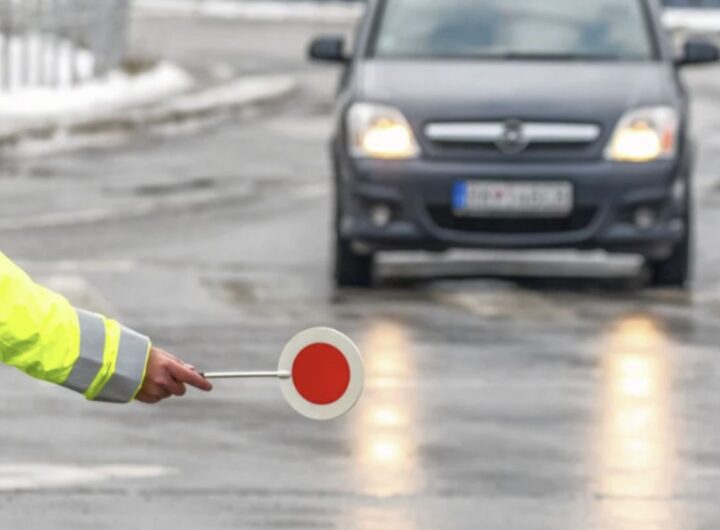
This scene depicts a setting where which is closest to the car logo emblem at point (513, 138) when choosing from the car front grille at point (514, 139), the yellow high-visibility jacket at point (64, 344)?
the car front grille at point (514, 139)

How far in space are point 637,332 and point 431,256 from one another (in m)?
3.57

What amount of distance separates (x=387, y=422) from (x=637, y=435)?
0.83 meters

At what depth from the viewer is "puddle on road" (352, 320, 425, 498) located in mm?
8383

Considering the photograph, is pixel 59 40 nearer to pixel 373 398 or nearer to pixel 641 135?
pixel 641 135

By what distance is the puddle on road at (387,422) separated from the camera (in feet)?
27.5

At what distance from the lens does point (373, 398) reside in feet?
33.6

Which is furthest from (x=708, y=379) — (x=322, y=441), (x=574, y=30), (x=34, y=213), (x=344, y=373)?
(x=34, y=213)

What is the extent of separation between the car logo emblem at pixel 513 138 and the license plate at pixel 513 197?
0.17m

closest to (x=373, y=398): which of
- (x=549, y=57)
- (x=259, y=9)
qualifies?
(x=549, y=57)

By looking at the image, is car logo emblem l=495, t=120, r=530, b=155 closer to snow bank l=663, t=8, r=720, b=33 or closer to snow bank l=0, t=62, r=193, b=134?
snow bank l=0, t=62, r=193, b=134

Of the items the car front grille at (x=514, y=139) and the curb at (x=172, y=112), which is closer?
the car front grille at (x=514, y=139)

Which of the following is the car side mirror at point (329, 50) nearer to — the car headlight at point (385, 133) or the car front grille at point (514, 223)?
the car headlight at point (385, 133)

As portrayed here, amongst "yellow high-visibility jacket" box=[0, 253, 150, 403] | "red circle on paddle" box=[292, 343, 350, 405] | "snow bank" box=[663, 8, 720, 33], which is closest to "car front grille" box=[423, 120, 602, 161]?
"red circle on paddle" box=[292, 343, 350, 405]

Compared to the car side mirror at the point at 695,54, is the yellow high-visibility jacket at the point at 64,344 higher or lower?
higher
